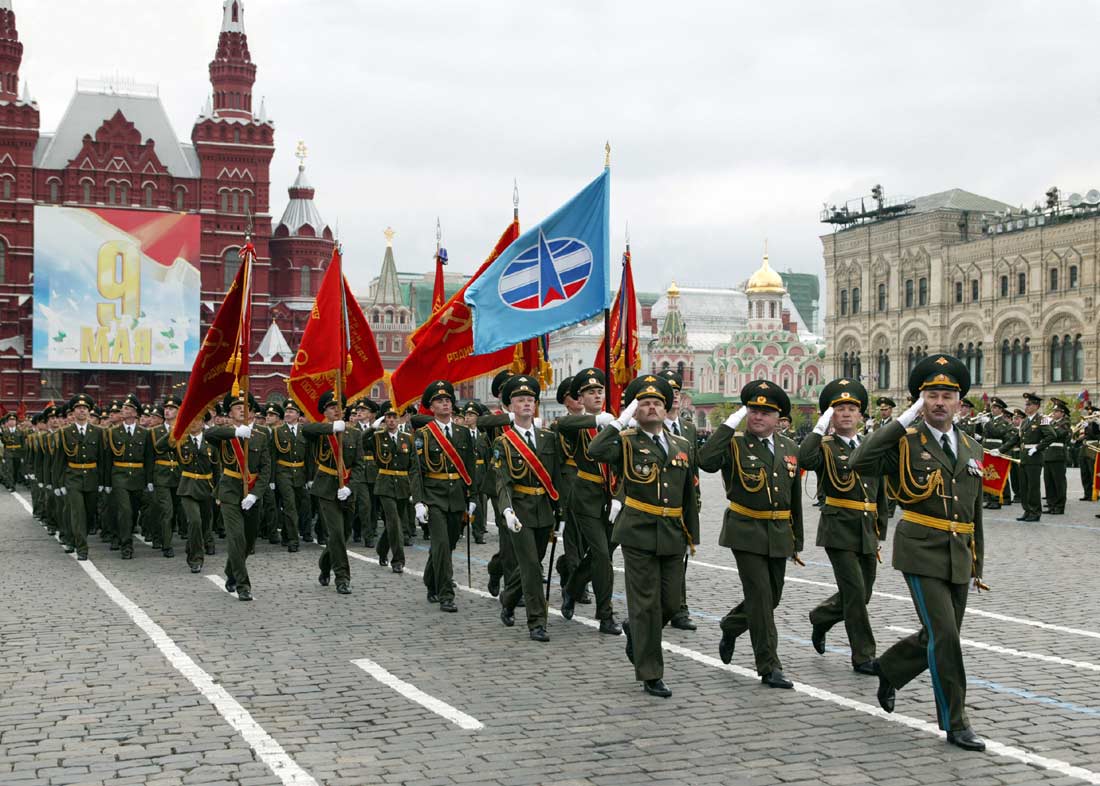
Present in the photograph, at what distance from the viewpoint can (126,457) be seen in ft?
51.6

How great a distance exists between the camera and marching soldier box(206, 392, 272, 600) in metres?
11.5

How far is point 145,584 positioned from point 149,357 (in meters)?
54.4

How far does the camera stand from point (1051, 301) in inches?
2377

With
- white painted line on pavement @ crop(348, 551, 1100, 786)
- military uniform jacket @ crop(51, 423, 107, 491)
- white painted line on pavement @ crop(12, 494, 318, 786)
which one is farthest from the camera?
military uniform jacket @ crop(51, 423, 107, 491)

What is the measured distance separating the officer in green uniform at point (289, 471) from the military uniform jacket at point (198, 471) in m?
1.75

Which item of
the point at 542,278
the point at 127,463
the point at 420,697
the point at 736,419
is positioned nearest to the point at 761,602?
the point at 736,419

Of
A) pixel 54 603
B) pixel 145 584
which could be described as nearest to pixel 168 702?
pixel 54 603

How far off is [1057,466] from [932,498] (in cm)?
1549

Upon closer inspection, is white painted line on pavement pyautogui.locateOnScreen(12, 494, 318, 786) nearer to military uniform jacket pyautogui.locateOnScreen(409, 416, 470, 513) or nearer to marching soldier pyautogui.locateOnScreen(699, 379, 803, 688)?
military uniform jacket pyautogui.locateOnScreen(409, 416, 470, 513)

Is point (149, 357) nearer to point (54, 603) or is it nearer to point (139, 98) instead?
point (139, 98)

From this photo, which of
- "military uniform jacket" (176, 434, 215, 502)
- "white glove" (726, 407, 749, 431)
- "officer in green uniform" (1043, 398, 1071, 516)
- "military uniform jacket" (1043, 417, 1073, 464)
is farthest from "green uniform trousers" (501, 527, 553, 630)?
"officer in green uniform" (1043, 398, 1071, 516)

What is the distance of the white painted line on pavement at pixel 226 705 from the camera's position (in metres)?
5.96

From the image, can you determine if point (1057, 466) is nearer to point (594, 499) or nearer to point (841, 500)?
point (594, 499)

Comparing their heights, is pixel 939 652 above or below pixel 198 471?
below
